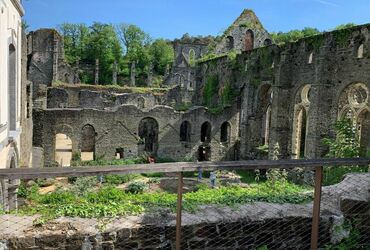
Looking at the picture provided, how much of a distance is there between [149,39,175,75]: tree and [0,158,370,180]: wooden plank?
59.2 m

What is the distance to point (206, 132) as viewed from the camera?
95.6 feet

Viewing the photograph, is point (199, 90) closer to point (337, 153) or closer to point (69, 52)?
point (337, 153)

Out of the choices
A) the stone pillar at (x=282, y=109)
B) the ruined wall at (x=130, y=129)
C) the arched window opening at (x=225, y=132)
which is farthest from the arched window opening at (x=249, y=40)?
the stone pillar at (x=282, y=109)

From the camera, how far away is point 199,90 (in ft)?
111

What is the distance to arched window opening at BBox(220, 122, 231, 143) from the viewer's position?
28.6m

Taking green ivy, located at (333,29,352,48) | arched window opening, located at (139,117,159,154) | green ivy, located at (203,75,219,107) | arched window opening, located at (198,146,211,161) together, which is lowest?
arched window opening, located at (198,146,211,161)

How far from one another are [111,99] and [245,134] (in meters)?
14.6

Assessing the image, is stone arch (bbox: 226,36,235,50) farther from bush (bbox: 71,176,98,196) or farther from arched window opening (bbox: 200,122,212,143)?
bush (bbox: 71,176,98,196)

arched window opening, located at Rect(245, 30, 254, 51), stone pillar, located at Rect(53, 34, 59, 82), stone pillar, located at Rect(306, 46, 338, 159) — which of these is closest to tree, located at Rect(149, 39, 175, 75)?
stone pillar, located at Rect(53, 34, 59, 82)

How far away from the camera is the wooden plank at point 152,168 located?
11.8ft

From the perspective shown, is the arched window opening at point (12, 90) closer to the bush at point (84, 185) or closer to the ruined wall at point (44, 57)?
the bush at point (84, 185)

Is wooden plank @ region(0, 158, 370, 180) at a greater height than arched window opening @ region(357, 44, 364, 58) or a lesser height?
lesser

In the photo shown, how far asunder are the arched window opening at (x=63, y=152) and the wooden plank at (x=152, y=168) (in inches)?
870

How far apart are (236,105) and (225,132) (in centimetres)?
253
